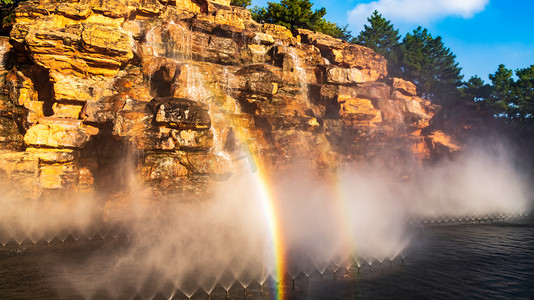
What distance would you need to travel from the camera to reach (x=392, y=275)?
10.0 m

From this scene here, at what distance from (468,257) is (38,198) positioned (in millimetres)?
19167

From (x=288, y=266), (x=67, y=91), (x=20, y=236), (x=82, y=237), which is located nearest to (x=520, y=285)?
(x=288, y=266)

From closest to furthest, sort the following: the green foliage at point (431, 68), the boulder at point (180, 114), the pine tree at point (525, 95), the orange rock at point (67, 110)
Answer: the boulder at point (180, 114)
the orange rock at point (67, 110)
the pine tree at point (525, 95)
the green foliage at point (431, 68)

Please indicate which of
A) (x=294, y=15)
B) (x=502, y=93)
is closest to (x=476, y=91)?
(x=502, y=93)

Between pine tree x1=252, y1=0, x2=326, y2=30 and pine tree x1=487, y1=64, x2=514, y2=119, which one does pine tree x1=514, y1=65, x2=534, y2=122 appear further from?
pine tree x1=252, y1=0, x2=326, y2=30

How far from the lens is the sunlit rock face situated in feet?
51.9

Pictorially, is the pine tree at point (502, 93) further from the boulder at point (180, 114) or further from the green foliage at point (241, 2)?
the boulder at point (180, 114)

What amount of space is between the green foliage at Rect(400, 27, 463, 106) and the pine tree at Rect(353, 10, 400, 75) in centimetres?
202

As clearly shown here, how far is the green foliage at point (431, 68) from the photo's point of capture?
46.6 meters

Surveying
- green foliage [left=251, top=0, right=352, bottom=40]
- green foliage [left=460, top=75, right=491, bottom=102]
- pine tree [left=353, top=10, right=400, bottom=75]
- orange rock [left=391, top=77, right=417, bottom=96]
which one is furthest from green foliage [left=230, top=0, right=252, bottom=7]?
green foliage [left=460, top=75, right=491, bottom=102]

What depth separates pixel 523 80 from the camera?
4281 cm

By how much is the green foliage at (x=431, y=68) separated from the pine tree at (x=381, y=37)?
6.64 feet

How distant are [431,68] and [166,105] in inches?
1798

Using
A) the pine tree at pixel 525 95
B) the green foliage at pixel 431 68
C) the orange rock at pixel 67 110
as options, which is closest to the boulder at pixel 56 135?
the orange rock at pixel 67 110
